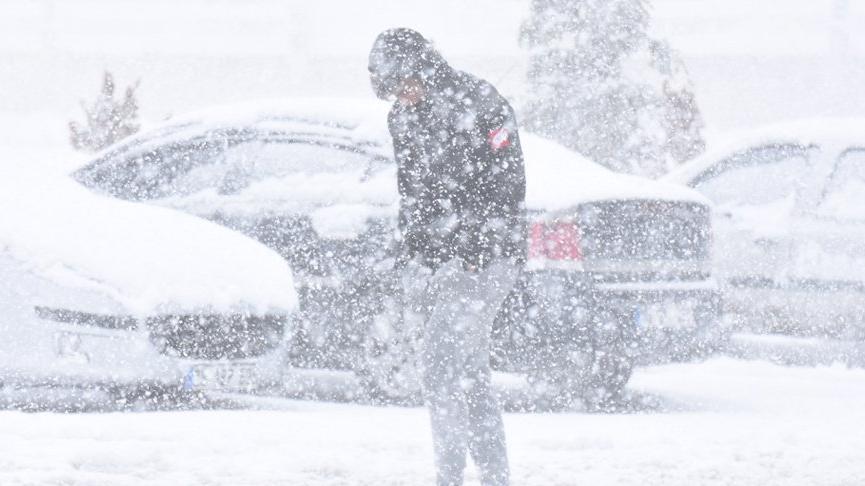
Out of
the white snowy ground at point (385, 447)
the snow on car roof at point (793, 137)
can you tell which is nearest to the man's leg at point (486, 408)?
the white snowy ground at point (385, 447)

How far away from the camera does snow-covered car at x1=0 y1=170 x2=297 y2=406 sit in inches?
280

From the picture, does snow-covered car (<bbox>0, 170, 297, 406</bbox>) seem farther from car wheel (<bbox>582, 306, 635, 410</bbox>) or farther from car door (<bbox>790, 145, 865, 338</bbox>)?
car door (<bbox>790, 145, 865, 338</bbox>)

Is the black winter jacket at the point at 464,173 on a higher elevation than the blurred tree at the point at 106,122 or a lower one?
lower

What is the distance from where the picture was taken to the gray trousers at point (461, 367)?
202 inches

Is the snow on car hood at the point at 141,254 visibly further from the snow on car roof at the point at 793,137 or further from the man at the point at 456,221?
the snow on car roof at the point at 793,137

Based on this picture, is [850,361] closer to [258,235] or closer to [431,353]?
[258,235]

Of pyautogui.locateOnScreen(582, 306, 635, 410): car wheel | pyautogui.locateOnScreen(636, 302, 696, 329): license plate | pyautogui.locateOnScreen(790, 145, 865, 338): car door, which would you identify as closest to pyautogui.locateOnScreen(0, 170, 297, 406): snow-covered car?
→ pyautogui.locateOnScreen(582, 306, 635, 410): car wheel

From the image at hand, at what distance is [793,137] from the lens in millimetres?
10453

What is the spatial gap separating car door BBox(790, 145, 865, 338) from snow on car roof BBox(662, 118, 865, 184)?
305 millimetres

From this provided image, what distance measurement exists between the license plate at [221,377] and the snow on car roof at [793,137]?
429 cm

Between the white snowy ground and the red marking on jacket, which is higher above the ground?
the red marking on jacket

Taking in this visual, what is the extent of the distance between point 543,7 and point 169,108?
1787 cm

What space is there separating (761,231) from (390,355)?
307 cm

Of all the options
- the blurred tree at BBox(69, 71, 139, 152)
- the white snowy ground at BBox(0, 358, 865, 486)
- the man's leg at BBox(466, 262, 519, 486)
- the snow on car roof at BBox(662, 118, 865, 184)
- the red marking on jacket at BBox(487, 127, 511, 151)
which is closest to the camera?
the red marking on jacket at BBox(487, 127, 511, 151)
